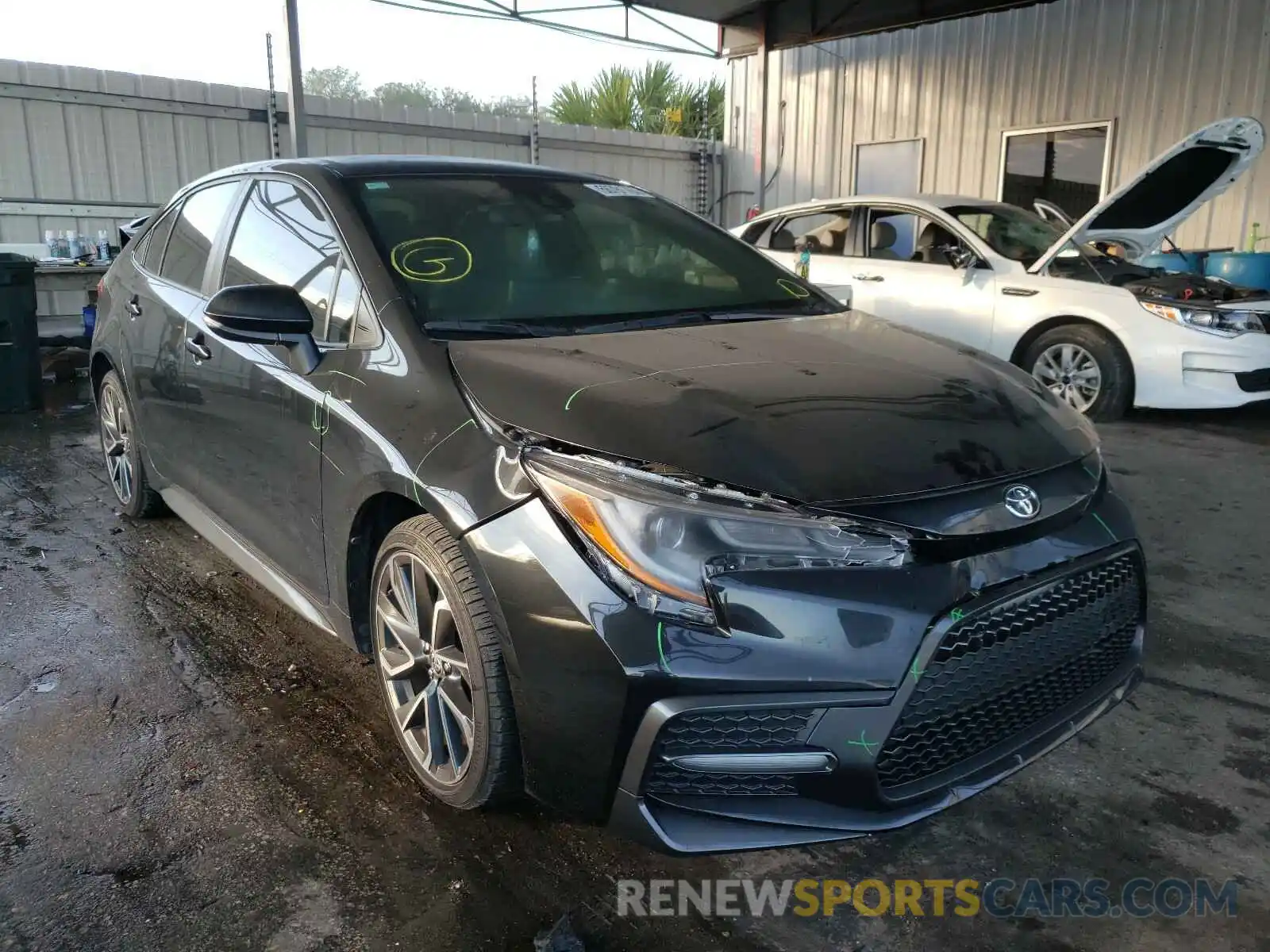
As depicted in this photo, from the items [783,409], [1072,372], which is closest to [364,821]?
[783,409]

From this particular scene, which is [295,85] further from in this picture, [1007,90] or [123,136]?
[1007,90]

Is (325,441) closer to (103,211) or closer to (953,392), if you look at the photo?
(953,392)

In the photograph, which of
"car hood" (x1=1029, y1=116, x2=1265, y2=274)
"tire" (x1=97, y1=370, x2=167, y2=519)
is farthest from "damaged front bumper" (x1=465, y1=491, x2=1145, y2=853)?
"car hood" (x1=1029, y1=116, x2=1265, y2=274)

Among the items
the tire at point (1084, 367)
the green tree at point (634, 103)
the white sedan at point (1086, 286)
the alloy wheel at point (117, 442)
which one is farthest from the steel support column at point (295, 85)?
the green tree at point (634, 103)

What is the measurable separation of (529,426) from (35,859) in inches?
56.0

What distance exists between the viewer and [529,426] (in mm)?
1906

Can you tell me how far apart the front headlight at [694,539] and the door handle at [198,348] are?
184 cm

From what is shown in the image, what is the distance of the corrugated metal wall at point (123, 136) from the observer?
9.17 meters

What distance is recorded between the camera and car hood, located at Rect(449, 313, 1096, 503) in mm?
1789

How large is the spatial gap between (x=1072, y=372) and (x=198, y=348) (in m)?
5.65

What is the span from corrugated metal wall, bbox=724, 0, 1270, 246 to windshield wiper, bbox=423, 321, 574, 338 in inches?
392

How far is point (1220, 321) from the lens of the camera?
6047 mm

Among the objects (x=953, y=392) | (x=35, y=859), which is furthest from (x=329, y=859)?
(x=953, y=392)

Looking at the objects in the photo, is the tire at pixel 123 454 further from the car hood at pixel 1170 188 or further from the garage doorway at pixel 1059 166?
the garage doorway at pixel 1059 166
